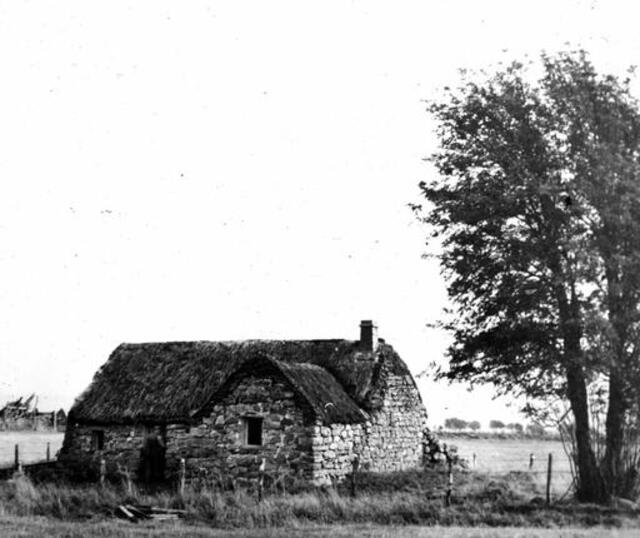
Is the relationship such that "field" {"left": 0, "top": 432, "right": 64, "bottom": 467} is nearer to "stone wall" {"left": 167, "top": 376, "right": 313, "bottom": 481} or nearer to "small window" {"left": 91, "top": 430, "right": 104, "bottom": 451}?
"small window" {"left": 91, "top": 430, "right": 104, "bottom": 451}

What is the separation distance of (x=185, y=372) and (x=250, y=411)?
7.09 m

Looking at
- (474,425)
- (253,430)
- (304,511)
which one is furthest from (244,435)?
(474,425)

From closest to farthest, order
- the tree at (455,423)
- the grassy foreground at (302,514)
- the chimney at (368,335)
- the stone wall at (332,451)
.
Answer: the grassy foreground at (302,514)
the stone wall at (332,451)
the chimney at (368,335)
the tree at (455,423)

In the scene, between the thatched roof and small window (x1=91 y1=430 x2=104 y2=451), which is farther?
small window (x1=91 y1=430 x2=104 y2=451)

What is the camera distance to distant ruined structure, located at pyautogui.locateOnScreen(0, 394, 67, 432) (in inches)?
2638

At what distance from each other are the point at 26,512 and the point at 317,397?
1029cm

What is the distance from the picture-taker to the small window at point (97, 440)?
34.2 metres

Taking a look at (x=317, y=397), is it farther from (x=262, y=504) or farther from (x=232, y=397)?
(x=262, y=504)

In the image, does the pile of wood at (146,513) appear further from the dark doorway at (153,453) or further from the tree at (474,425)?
the tree at (474,425)

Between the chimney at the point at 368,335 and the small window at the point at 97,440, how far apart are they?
1098 cm

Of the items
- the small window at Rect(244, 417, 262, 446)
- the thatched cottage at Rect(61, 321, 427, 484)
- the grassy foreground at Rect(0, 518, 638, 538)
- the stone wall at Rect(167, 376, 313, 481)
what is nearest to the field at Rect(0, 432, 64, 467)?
the thatched cottage at Rect(61, 321, 427, 484)

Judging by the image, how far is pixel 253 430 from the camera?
2962cm

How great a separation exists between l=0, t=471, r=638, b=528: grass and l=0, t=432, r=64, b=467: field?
14.6m

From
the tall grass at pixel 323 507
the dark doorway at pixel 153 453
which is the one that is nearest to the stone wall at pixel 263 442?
the dark doorway at pixel 153 453
